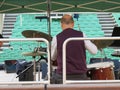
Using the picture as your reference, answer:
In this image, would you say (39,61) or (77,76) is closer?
(77,76)

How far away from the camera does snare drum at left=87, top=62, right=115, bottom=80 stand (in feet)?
16.0

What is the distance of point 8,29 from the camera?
19781mm

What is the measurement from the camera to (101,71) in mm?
4867

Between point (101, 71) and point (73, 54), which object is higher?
point (73, 54)

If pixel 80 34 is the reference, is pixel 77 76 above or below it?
below

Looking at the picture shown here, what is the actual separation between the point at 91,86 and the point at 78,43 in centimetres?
54

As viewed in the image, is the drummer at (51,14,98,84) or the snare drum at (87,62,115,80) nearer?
the drummer at (51,14,98,84)

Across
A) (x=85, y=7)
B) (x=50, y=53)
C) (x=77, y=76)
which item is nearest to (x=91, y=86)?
(x=77, y=76)

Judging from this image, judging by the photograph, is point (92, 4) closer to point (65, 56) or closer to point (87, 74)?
point (87, 74)

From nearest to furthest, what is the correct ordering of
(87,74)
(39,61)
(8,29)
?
1. (87,74)
2. (39,61)
3. (8,29)

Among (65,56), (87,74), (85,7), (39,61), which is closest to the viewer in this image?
(65,56)

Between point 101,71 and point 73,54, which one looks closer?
point 73,54

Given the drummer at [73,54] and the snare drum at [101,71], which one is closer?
the drummer at [73,54]

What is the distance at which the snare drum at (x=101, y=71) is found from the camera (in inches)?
192
